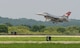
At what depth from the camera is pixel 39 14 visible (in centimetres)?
8744

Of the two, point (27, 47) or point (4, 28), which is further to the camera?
point (4, 28)

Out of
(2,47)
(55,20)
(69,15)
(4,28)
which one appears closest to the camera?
(2,47)

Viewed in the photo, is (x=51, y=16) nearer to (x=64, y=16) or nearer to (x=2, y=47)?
(x=64, y=16)

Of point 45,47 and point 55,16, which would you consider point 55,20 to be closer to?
point 55,16

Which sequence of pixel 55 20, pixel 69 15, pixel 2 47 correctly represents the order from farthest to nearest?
pixel 55 20 → pixel 69 15 → pixel 2 47

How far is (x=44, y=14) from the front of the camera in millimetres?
86125

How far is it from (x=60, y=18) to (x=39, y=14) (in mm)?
5681

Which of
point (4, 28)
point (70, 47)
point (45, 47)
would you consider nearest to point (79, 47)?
point (70, 47)

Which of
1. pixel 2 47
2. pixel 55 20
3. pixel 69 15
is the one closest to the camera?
pixel 2 47

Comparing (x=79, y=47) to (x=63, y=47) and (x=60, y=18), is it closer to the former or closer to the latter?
(x=63, y=47)

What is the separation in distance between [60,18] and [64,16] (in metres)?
2.41

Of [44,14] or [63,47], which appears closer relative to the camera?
[63,47]

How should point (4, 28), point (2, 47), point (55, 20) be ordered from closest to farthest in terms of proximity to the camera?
point (2, 47) → point (4, 28) → point (55, 20)

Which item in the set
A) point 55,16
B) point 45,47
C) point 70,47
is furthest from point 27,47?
point 55,16
